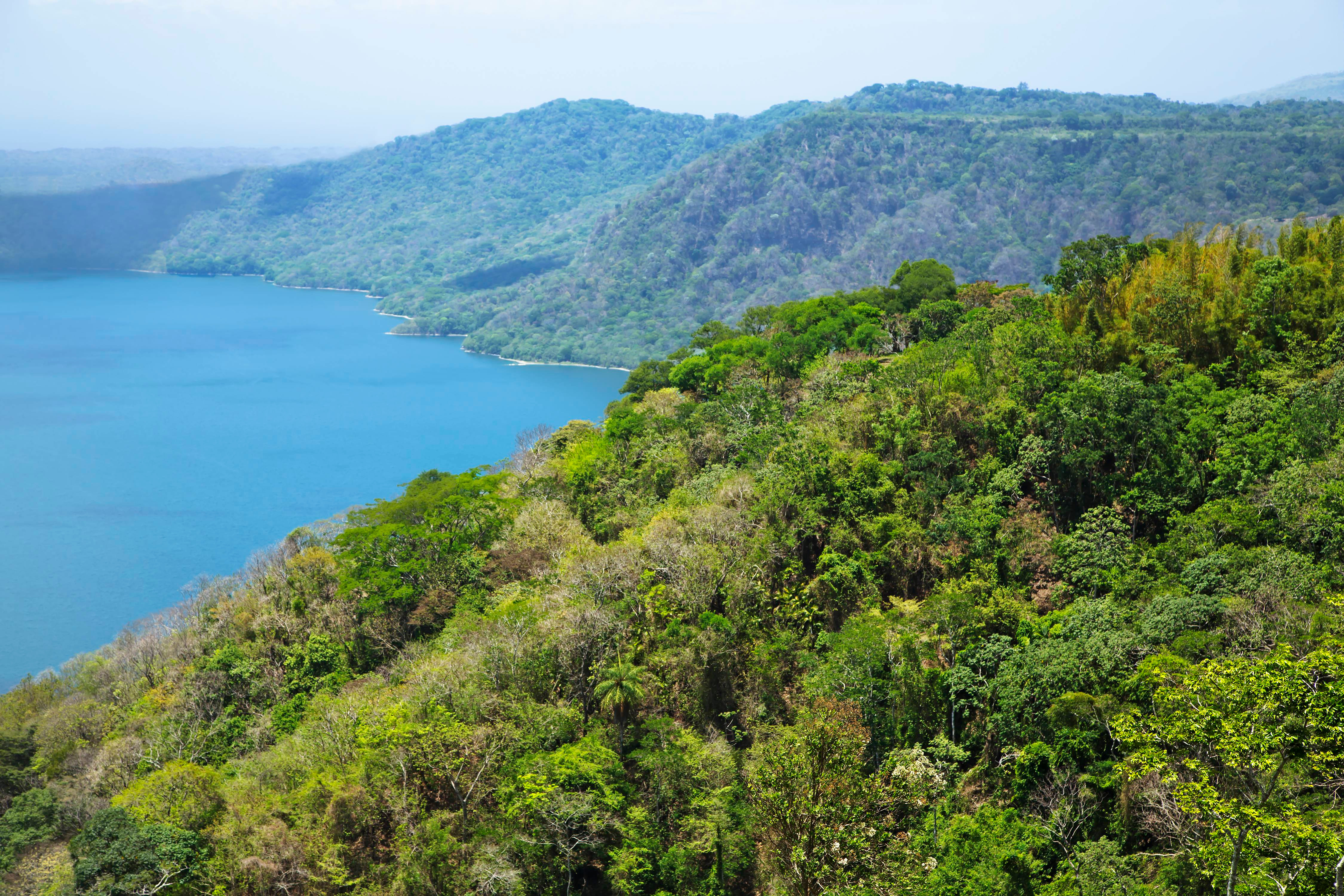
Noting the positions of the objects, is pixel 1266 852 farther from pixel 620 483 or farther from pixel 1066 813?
pixel 620 483

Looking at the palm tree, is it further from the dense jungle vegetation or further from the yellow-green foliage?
the yellow-green foliage

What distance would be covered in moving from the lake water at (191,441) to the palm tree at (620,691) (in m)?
58.7

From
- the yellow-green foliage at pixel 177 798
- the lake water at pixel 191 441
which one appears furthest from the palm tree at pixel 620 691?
the lake water at pixel 191 441

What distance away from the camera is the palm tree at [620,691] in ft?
88.0

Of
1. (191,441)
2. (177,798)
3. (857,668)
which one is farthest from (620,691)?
(191,441)

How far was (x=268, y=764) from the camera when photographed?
28.4 meters

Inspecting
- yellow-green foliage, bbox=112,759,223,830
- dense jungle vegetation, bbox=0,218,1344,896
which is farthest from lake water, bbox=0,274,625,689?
yellow-green foliage, bbox=112,759,223,830

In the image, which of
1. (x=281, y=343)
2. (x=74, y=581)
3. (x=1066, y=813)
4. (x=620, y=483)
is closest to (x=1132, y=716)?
(x=1066, y=813)

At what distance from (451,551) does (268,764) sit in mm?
14648

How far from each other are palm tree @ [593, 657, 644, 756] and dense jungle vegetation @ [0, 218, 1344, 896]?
0.42ft

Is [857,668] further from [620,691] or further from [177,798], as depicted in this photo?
[177,798]

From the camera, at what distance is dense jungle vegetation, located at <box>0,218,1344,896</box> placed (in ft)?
62.0

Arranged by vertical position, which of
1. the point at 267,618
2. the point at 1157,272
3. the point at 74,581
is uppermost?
the point at 1157,272

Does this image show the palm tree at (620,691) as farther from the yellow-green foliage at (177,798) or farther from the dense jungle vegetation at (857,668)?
the yellow-green foliage at (177,798)
